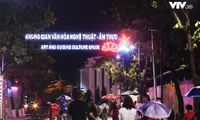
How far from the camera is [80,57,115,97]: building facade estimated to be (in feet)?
266

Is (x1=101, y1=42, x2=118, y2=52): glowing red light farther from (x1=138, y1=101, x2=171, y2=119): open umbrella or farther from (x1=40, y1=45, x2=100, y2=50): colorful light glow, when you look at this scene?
(x1=138, y1=101, x2=171, y2=119): open umbrella

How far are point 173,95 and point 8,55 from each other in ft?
38.8

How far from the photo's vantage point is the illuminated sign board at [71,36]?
90.6 feet

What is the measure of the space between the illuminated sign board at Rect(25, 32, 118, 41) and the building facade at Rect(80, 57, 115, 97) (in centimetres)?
4723

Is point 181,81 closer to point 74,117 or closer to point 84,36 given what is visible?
point 84,36

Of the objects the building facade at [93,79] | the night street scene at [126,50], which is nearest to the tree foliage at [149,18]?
the night street scene at [126,50]

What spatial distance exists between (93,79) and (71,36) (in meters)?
65.3

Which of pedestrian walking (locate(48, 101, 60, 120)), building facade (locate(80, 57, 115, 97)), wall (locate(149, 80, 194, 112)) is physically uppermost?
building facade (locate(80, 57, 115, 97))

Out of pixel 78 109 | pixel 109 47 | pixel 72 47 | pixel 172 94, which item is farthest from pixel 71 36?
pixel 78 109

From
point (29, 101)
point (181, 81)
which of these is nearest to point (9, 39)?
point (181, 81)

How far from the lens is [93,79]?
92750mm

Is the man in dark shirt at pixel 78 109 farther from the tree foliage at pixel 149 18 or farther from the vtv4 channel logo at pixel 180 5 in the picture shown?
the tree foliage at pixel 149 18

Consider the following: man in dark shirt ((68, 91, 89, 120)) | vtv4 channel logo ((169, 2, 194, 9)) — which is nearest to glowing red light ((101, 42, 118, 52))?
vtv4 channel logo ((169, 2, 194, 9))

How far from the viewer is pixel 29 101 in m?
65.7
